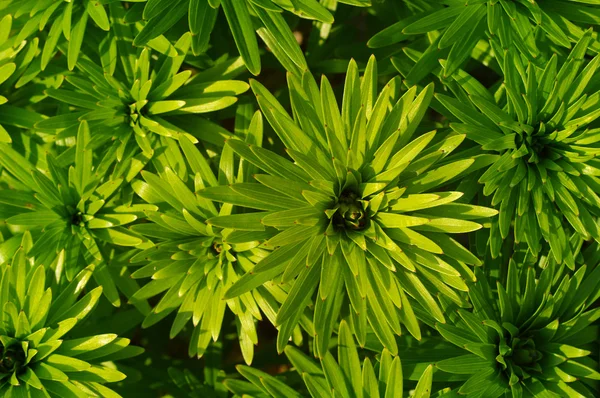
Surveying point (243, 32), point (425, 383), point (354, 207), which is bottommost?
point (425, 383)

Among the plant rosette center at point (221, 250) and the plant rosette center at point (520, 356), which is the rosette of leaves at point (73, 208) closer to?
the plant rosette center at point (221, 250)

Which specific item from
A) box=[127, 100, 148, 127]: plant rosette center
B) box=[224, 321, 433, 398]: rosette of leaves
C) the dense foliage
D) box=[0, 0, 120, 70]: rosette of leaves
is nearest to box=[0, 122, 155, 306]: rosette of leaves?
the dense foliage

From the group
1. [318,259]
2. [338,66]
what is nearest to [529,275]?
[318,259]

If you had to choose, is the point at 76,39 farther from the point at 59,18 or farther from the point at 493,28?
the point at 493,28

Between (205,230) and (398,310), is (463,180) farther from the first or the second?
(205,230)

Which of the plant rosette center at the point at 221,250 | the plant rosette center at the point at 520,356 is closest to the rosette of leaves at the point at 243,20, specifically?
the plant rosette center at the point at 221,250

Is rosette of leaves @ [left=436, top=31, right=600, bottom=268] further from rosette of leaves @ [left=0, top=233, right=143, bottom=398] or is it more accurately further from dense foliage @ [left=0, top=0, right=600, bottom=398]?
rosette of leaves @ [left=0, top=233, right=143, bottom=398]

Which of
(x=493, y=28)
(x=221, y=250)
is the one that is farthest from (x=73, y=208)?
(x=493, y=28)
